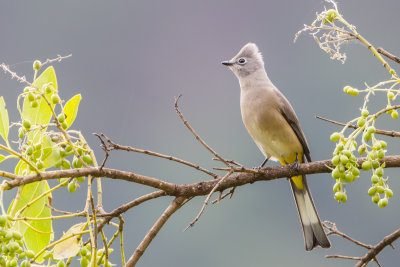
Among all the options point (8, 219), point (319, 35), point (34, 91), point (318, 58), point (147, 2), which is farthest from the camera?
point (147, 2)

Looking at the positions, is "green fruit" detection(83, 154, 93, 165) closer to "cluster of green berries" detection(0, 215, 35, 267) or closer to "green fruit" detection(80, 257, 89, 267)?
"green fruit" detection(80, 257, 89, 267)

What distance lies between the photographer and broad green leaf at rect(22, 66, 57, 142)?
2.17 meters

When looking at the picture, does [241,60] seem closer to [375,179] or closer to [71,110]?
[71,110]

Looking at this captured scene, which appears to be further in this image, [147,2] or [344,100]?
[147,2]

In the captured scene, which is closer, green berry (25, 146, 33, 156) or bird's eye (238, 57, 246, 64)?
green berry (25, 146, 33, 156)

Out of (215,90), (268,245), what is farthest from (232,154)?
(215,90)

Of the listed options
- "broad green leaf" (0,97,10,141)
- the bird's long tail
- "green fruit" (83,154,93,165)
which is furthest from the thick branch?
the bird's long tail

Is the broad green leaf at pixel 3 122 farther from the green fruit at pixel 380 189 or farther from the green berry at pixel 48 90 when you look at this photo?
the green fruit at pixel 380 189

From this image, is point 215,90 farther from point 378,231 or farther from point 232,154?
point 378,231

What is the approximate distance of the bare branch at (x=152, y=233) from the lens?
2078mm

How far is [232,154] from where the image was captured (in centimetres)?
2903

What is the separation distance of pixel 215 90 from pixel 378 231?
19.8 metres

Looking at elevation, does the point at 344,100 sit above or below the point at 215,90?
below

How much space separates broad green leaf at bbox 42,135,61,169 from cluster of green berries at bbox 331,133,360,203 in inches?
35.9
